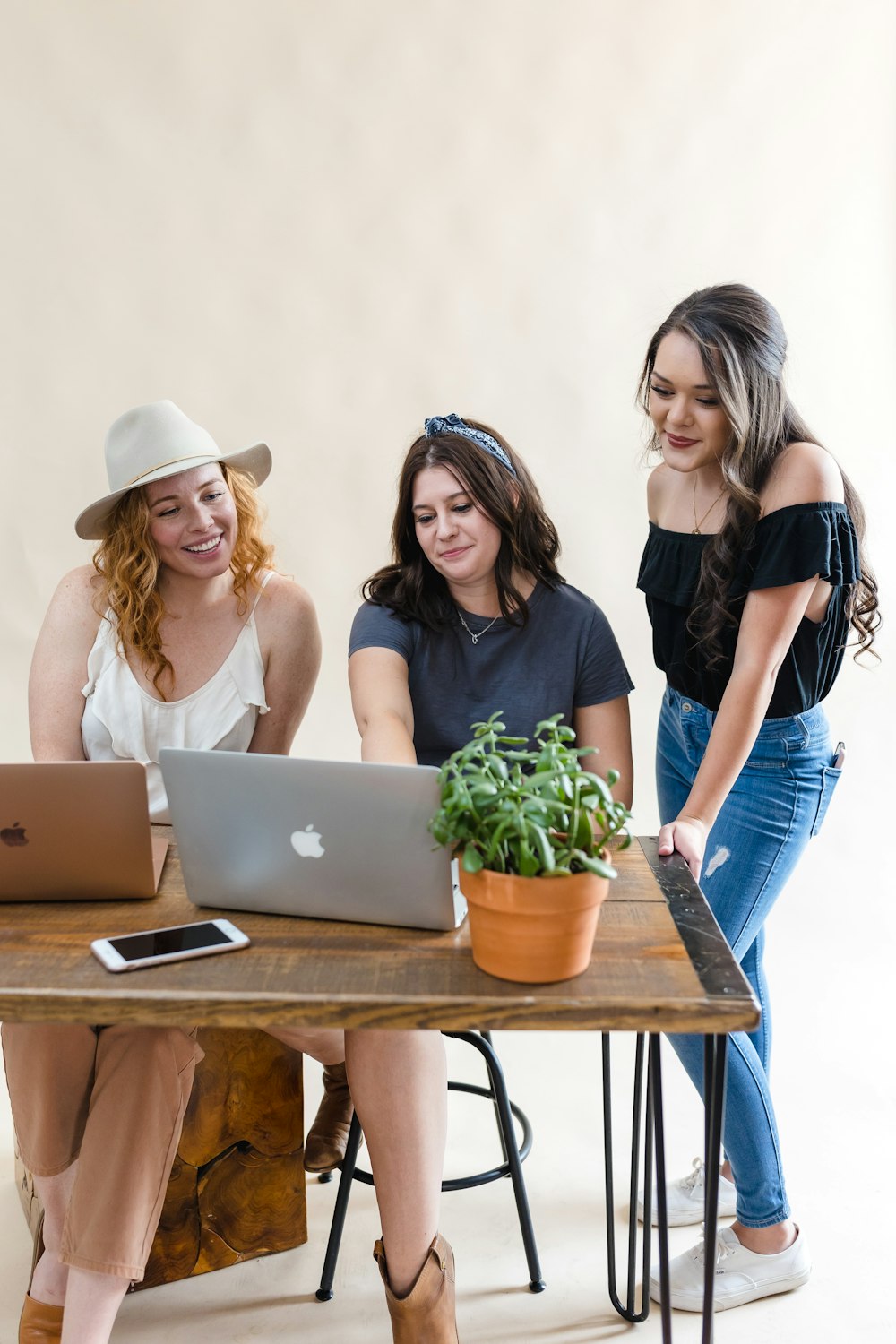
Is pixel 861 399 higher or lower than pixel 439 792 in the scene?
higher

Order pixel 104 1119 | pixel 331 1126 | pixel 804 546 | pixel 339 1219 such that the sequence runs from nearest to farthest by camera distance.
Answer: pixel 104 1119 < pixel 804 546 < pixel 339 1219 < pixel 331 1126

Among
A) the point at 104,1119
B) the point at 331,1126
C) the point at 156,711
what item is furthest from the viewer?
the point at 331,1126

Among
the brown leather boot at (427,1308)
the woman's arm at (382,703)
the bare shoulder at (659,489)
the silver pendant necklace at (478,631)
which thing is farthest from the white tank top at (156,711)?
the brown leather boot at (427,1308)

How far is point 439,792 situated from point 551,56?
2.79 m

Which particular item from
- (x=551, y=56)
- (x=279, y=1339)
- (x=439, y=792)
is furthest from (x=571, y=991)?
(x=551, y=56)

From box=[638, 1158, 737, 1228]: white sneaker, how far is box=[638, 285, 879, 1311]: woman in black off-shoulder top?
16cm

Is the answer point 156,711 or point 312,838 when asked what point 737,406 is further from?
point 156,711

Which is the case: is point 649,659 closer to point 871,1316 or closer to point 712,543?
point 712,543

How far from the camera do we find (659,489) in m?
2.19

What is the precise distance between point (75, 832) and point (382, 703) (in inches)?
26.2

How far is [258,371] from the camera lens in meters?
3.34

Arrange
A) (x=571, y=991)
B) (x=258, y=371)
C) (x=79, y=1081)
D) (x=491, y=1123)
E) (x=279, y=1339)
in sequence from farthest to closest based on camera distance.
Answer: (x=258, y=371) → (x=491, y=1123) → (x=279, y=1339) → (x=79, y=1081) → (x=571, y=991)

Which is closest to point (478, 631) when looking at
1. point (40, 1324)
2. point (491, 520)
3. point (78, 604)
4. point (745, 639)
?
point (491, 520)

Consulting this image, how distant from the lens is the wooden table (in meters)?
1.27
